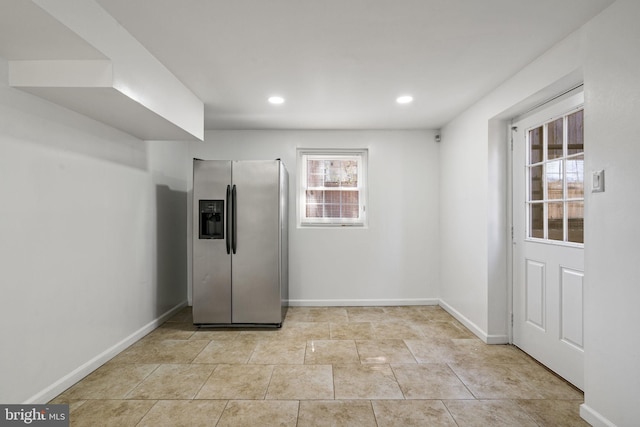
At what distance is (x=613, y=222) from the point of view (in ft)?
5.90

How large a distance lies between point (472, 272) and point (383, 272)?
1.26 metres

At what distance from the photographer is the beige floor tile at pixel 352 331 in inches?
131

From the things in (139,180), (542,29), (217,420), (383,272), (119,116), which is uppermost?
(542,29)

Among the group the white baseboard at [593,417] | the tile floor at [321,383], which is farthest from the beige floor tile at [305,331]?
the white baseboard at [593,417]

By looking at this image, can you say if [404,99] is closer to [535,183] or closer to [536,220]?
[535,183]

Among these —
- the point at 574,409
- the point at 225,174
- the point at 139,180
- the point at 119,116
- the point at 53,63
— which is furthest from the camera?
the point at 225,174

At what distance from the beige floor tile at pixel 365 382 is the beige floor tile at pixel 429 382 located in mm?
66

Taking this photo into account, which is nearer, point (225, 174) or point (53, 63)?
point (53, 63)

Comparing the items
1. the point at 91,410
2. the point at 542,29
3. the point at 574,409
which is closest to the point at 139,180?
the point at 91,410

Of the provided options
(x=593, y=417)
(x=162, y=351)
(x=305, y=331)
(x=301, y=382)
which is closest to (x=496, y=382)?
(x=593, y=417)

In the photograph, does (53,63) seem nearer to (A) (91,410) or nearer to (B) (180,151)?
(A) (91,410)

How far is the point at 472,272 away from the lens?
11.4 ft

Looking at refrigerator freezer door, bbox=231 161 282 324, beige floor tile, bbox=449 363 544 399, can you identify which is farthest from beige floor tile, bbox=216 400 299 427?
→ refrigerator freezer door, bbox=231 161 282 324

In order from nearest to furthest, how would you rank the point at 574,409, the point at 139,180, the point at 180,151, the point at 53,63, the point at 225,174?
the point at 53,63
the point at 574,409
the point at 139,180
the point at 225,174
the point at 180,151
